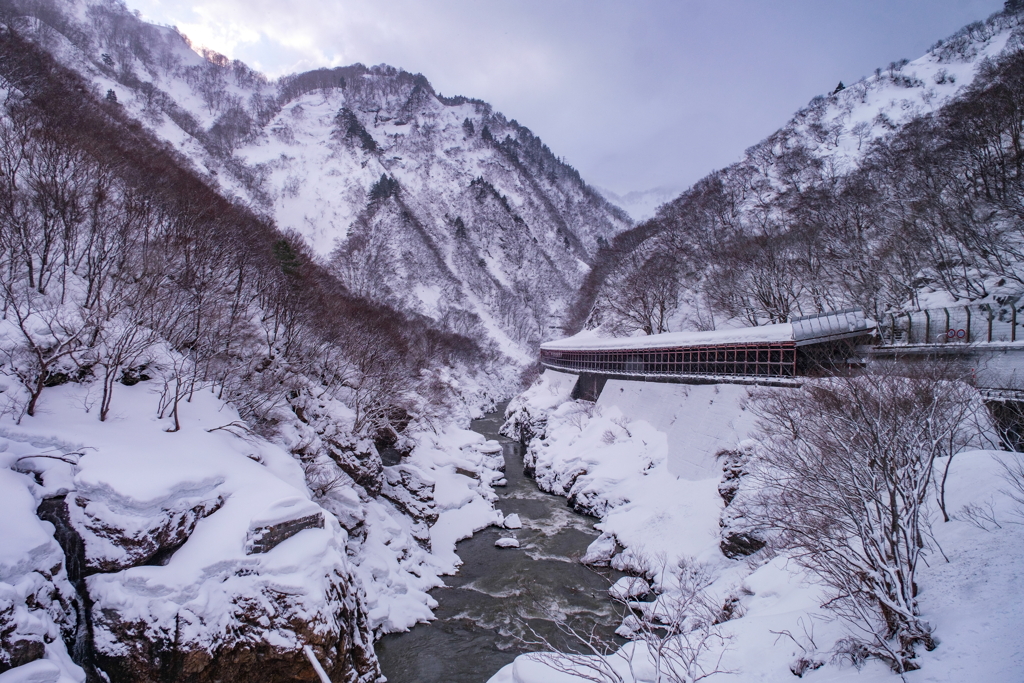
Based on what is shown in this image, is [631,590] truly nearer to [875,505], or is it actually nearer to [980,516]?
[875,505]

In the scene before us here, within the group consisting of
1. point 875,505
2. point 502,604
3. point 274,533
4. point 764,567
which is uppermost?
point 875,505

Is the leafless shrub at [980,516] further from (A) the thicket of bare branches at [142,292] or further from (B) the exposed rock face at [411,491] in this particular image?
(A) the thicket of bare branches at [142,292]

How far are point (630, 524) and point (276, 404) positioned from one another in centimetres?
1541

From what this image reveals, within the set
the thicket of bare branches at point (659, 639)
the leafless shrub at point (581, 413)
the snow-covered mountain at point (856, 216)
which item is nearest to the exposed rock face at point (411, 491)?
the thicket of bare branches at point (659, 639)

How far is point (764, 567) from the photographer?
1294 cm

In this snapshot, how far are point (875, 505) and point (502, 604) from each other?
37.8ft

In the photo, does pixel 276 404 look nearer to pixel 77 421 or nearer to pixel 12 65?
pixel 77 421

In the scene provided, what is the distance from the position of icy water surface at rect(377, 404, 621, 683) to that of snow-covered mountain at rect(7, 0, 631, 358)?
5639cm

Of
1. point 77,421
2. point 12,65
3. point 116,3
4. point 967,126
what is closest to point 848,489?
point 77,421

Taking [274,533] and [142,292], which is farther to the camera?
[142,292]

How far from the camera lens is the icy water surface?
12.3 metres

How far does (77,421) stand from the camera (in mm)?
10719

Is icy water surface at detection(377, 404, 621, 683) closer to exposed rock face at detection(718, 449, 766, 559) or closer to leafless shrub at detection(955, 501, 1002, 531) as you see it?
exposed rock face at detection(718, 449, 766, 559)

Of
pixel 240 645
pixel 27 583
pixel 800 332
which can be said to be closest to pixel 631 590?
pixel 240 645
